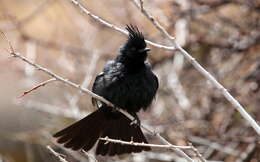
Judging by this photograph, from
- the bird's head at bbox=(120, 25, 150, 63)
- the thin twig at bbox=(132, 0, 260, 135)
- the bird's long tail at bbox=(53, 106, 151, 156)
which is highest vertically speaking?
the bird's head at bbox=(120, 25, 150, 63)

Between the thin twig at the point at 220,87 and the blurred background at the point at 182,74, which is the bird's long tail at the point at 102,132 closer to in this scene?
the blurred background at the point at 182,74

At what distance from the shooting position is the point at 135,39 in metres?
5.09

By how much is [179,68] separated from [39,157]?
218cm

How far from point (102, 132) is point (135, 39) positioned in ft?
2.98

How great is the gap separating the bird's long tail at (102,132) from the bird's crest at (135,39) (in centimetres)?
62

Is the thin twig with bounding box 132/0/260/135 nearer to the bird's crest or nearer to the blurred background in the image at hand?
the bird's crest

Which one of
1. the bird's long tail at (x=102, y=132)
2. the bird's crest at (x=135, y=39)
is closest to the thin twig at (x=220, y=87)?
the bird's crest at (x=135, y=39)

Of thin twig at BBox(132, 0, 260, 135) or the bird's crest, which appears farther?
the bird's crest

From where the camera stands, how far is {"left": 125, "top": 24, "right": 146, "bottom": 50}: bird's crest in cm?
504

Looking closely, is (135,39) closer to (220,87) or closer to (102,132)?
Answer: (102,132)

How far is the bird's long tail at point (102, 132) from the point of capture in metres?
5.06

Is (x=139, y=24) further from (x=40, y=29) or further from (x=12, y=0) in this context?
(x=12, y=0)

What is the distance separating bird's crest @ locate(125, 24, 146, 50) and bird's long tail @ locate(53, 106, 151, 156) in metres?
0.62

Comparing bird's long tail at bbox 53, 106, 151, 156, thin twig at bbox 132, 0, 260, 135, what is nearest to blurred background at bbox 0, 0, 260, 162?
bird's long tail at bbox 53, 106, 151, 156
